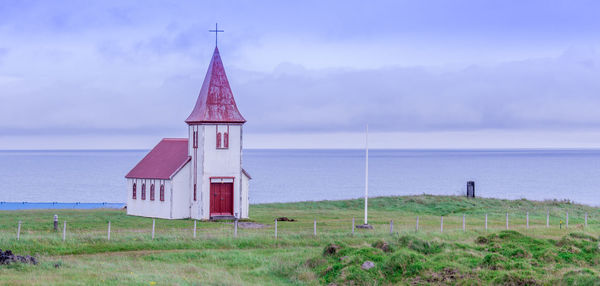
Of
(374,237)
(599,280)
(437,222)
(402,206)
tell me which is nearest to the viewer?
(599,280)

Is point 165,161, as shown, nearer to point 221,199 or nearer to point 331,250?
point 221,199

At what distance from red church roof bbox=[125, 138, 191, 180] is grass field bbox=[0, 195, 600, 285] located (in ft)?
13.8

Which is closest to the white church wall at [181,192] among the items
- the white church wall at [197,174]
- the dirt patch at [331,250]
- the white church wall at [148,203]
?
the white church wall at [197,174]

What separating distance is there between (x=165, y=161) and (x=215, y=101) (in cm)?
607

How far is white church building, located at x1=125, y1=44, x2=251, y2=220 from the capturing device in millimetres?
50156

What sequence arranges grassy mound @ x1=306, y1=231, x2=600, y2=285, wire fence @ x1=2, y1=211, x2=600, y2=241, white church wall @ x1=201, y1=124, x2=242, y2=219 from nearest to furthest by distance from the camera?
grassy mound @ x1=306, y1=231, x2=600, y2=285 → wire fence @ x1=2, y1=211, x2=600, y2=241 → white church wall @ x1=201, y1=124, x2=242, y2=219

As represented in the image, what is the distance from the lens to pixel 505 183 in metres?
148

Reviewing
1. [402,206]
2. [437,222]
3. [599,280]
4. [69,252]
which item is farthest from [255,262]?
[402,206]

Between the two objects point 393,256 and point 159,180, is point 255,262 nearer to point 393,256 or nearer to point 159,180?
point 393,256

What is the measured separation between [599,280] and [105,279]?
1627 cm

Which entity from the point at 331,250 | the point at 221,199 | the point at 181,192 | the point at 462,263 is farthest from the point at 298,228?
the point at 462,263

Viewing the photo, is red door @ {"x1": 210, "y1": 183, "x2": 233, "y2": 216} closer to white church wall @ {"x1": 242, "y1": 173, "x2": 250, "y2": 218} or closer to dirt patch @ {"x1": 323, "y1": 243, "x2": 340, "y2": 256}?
white church wall @ {"x1": 242, "y1": 173, "x2": 250, "y2": 218}

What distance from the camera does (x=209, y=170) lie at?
50.2 m

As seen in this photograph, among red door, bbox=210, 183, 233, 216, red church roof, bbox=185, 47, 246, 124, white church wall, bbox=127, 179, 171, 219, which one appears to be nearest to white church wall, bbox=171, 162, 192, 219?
white church wall, bbox=127, 179, 171, 219
